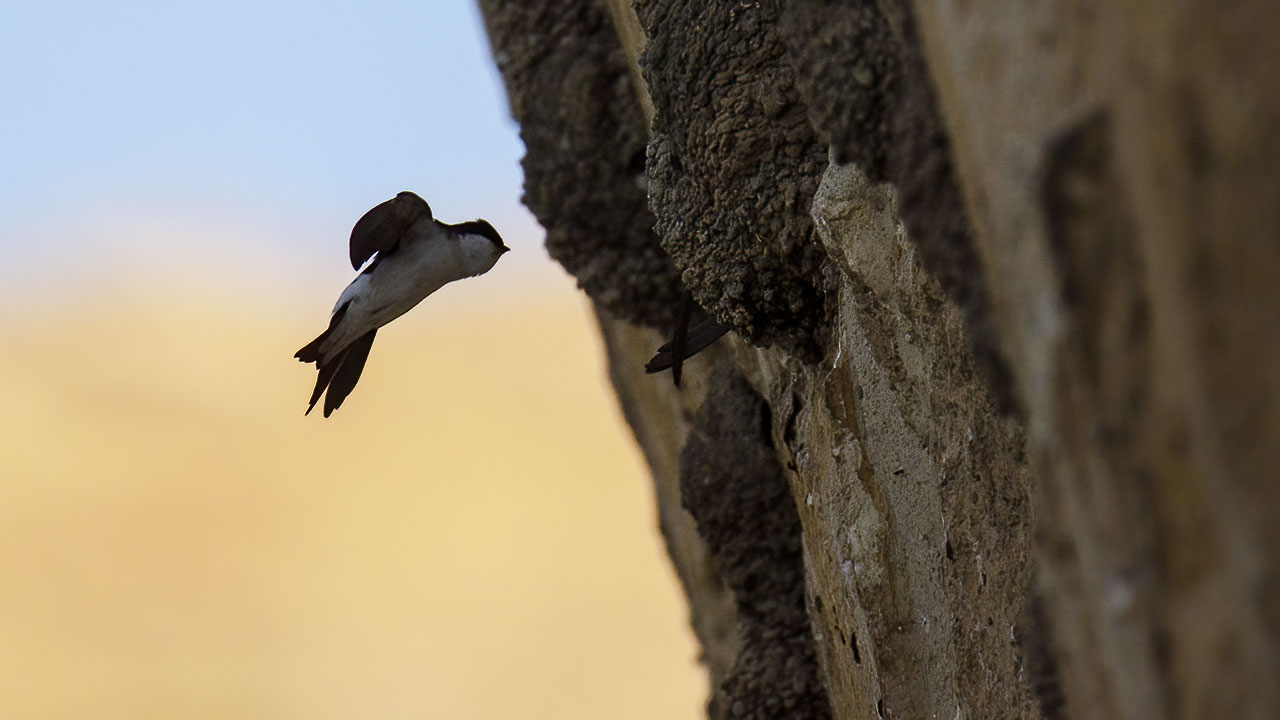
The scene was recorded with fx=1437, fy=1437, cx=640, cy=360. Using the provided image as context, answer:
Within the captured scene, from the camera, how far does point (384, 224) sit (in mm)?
3068

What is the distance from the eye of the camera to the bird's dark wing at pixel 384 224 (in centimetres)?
302

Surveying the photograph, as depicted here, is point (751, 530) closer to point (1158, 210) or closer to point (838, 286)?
point (838, 286)

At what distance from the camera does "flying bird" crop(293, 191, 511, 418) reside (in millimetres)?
3080

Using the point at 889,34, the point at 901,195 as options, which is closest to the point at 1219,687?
the point at 901,195

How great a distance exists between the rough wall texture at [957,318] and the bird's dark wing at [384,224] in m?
0.53

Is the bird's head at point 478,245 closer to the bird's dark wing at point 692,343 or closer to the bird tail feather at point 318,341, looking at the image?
the bird tail feather at point 318,341

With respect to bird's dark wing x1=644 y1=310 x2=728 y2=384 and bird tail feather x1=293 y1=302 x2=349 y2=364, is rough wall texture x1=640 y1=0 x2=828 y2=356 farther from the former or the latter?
bird tail feather x1=293 y1=302 x2=349 y2=364

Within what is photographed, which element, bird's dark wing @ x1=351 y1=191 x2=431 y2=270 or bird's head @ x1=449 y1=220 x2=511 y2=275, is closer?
bird's dark wing @ x1=351 y1=191 x2=431 y2=270

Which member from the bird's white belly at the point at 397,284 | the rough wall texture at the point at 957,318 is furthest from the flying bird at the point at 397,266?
the rough wall texture at the point at 957,318

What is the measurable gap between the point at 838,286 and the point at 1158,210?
6.41ft

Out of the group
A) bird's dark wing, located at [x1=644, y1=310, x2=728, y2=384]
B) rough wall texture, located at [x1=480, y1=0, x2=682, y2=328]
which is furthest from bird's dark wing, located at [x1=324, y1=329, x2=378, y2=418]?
rough wall texture, located at [x1=480, y1=0, x2=682, y2=328]

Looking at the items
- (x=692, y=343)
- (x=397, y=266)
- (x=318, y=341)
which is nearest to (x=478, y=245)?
(x=397, y=266)

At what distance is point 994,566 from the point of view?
7.89 ft

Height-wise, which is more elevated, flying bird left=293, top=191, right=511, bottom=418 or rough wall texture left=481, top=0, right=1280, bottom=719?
flying bird left=293, top=191, right=511, bottom=418
